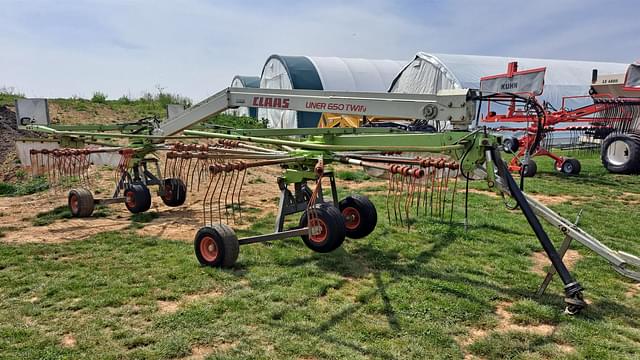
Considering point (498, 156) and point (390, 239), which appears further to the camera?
point (390, 239)

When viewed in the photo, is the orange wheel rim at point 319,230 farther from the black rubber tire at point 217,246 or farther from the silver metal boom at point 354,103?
the silver metal boom at point 354,103

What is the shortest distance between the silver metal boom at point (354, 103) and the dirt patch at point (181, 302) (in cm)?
217

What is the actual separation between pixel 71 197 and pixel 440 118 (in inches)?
240

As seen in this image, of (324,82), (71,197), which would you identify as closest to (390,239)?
(71,197)

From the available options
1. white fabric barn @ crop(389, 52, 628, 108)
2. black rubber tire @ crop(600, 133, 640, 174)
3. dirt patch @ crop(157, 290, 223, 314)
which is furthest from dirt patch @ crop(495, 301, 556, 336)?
white fabric barn @ crop(389, 52, 628, 108)

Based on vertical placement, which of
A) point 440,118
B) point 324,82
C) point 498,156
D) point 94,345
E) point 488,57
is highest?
point 488,57

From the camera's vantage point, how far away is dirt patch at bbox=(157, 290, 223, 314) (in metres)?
4.14

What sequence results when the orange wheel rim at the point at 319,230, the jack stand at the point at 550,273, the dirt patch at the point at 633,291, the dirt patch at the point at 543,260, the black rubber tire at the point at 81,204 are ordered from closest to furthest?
the jack stand at the point at 550,273 → the dirt patch at the point at 633,291 → the orange wheel rim at the point at 319,230 → the dirt patch at the point at 543,260 → the black rubber tire at the point at 81,204

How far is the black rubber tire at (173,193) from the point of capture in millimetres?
8172

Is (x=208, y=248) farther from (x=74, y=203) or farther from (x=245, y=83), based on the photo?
(x=245, y=83)

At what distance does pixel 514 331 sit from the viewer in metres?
3.72

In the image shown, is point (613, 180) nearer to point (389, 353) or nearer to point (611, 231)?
point (611, 231)

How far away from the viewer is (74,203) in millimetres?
7449

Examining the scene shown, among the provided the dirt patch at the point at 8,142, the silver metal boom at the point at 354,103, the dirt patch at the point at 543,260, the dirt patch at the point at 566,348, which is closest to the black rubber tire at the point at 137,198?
the silver metal boom at the point at 354,103
